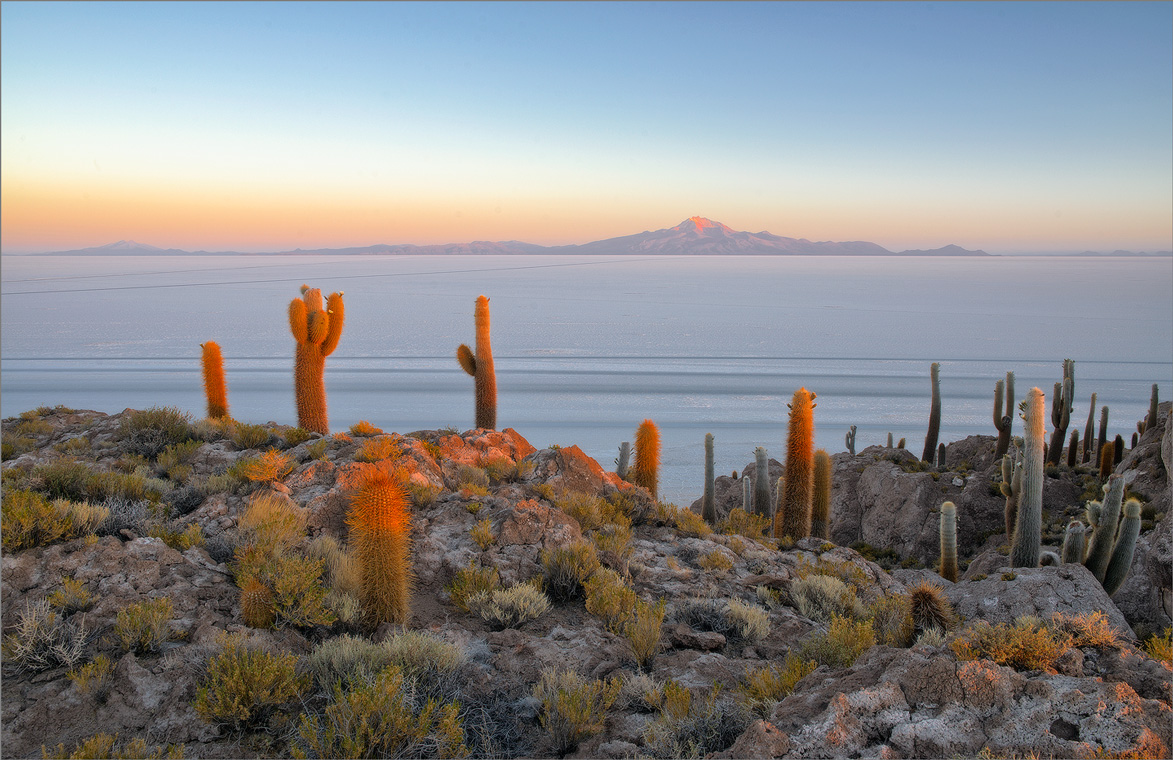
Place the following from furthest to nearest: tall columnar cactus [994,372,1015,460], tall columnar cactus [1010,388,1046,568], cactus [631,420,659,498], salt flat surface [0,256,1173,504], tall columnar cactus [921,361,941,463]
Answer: salt flat surface [0,256,1173,504]
tall columnar cactus [921,361,941,463]
tall columnar cactus [994,372,1015,460]
cactus [631,420,659,498]
tall columnar cactus [1010,388,1046,568]

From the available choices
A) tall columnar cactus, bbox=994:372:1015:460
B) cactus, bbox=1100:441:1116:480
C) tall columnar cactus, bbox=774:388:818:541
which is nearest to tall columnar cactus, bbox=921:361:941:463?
tall columnar cactus, bbox=994:372:1015:460

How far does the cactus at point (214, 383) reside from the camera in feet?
41.9

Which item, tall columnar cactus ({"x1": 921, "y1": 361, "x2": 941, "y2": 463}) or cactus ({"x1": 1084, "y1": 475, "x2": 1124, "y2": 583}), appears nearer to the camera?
cactus ({"x1": 1084, "y1": 475, "x2": 1124, "y2": 583})

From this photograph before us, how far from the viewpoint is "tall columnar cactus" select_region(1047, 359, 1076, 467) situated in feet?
59.3

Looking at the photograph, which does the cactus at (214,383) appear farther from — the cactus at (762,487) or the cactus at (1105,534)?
the cactus at (1105,534)

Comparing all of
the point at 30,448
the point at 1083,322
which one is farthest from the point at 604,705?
the point at 1083,322

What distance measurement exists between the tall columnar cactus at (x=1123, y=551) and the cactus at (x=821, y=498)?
442cm

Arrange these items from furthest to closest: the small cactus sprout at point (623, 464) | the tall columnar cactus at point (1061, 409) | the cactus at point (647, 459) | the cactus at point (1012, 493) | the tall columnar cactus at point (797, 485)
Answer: the tall columnar cactus at point (1061, 409) < the small cactus sprout at point (623, 464) < the cactus at point (647, 459) < the cactus at point (1012, 493) < the tall columnar cactus at point (797, 485)

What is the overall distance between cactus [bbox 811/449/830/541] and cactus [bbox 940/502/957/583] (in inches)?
95.2

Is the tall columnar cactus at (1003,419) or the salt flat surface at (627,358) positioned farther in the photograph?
the salt flat surface at (627,358)

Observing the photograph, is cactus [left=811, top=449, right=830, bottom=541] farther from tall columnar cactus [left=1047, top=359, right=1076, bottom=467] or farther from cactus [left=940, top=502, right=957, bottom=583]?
tall columnar cactus [left=1047, top=359, right=1076, bottom=467]

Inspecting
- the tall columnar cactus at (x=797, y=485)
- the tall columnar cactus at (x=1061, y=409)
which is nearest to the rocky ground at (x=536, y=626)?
the tall columnar cactus at (x=797, y=485)

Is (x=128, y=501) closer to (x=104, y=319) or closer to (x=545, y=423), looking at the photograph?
(x=545, y=423)

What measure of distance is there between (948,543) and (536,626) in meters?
7.50
